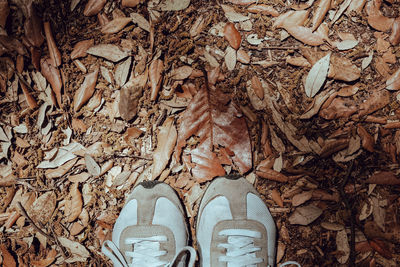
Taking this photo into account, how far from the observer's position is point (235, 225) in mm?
1440

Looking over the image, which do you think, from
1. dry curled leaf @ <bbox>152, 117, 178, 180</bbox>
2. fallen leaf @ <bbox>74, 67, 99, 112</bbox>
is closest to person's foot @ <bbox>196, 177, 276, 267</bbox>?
dry curled leaf @ <bbox>152, 117, 178, 180</bbox>

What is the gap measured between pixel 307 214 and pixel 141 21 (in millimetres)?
1248

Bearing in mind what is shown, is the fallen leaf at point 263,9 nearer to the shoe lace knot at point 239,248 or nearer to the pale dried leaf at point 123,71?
the pale dried leaf at point 123,71

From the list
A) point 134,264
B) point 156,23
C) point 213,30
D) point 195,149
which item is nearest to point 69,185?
point 134,264

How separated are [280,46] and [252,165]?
1.96ft

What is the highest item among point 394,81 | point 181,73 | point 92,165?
point 181,73

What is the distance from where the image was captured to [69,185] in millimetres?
1470

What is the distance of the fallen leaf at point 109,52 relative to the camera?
1436mm

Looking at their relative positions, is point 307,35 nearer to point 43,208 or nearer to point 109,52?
point 109,52

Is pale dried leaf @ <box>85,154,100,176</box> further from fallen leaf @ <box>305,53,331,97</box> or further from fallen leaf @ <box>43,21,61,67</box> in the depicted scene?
fallen leaf @ <box>305,53,331,97</box>

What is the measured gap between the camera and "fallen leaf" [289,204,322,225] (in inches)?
55.8

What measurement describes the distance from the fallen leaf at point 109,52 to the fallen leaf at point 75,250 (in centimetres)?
94

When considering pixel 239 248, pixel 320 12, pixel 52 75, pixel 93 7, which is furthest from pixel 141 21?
pixel 239 248

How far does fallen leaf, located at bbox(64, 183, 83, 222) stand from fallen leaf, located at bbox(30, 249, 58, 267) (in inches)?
7.9
